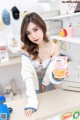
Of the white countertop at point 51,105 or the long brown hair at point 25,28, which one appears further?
the long brown hair at point 25,28

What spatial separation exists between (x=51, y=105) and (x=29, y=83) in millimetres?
216

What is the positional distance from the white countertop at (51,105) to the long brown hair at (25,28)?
32 centimetres

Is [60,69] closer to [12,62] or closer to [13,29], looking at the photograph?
[12,62]

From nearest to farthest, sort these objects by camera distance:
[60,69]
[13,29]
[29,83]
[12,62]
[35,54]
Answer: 1. [60,69]
2. [29,83]
3. [35,54]
4. [12,62]
5. [13,29]

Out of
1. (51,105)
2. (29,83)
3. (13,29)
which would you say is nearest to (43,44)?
(29,83)

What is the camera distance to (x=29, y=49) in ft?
4.75

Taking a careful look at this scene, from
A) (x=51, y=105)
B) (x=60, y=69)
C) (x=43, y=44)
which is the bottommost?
(x=51, y=105)

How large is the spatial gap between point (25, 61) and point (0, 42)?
1.15m

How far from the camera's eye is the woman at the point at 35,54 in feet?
4.40

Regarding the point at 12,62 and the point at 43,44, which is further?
the point at 12,62

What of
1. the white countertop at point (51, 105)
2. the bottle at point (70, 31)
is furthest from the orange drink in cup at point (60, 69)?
the bottle at point (70, 31)

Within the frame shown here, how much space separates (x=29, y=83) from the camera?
1.34m

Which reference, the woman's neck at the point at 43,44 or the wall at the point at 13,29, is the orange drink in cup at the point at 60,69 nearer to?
the woman's neck at the point at 43,44

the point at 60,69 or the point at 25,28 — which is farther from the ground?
the point at 25,28
